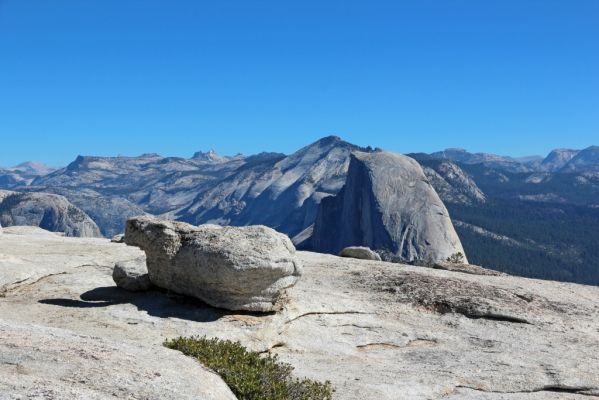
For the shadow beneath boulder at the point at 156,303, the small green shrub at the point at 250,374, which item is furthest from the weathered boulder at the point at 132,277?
the small green shrub at the point at 250,374

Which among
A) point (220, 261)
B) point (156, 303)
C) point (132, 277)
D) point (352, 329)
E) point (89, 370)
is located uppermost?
point (220, 261)

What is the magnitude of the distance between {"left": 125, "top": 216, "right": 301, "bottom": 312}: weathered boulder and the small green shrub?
376 centimetres

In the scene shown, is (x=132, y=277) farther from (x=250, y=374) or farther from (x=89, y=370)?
(x=89, y=370)

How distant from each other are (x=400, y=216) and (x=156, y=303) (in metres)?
164

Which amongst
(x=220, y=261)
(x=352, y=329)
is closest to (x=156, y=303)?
(x=220, y=261)

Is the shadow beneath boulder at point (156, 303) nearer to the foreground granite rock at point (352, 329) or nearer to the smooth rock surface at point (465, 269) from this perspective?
the foreground granite rock at point (352, 329)

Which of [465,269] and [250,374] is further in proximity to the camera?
[465,269]

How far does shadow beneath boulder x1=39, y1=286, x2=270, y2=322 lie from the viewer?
1736cm

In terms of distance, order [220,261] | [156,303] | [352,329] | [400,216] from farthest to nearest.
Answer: [400,216], [352,329], [156,303], [220,261]

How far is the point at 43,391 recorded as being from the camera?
816 centimetres

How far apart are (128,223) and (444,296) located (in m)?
12.2

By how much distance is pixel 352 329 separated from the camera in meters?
18.7

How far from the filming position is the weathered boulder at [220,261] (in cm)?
1744

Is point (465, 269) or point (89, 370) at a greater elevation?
point (465, 269)
